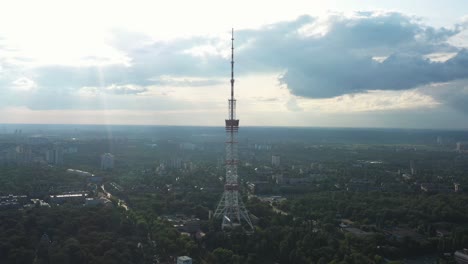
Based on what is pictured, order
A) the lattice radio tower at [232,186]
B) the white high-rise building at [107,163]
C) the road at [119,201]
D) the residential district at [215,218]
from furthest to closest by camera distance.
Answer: the white high-rise building at [107,163] → the road at [119,201] → the lattice radio tower at [232,186] → the residential district at [215,218]

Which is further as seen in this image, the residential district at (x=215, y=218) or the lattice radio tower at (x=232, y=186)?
the lattice radio tower at (x=232, y=186)

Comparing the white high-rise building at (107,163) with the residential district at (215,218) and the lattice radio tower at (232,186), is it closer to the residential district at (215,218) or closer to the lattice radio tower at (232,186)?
the residential district at (215,218)

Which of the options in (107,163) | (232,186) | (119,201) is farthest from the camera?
(107,163)

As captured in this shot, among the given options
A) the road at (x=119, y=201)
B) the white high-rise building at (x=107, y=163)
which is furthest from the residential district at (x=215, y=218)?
the road at (x=119, y=201)

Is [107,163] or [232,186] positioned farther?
[107,163]

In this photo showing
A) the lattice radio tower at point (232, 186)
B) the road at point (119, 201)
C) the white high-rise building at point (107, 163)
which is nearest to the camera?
the lattice radio tower at point (232, 186)

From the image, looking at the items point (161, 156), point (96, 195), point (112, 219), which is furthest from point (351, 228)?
point (161, 156)

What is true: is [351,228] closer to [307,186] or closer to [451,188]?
[307,186]

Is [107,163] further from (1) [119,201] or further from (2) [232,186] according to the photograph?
(2) [232,186]

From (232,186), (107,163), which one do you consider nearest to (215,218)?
(232,186)

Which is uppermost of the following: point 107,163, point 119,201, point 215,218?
point 107,163

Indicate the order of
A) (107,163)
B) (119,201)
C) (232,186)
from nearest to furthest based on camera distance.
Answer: (232,186) → (119,201) → (107,163)
